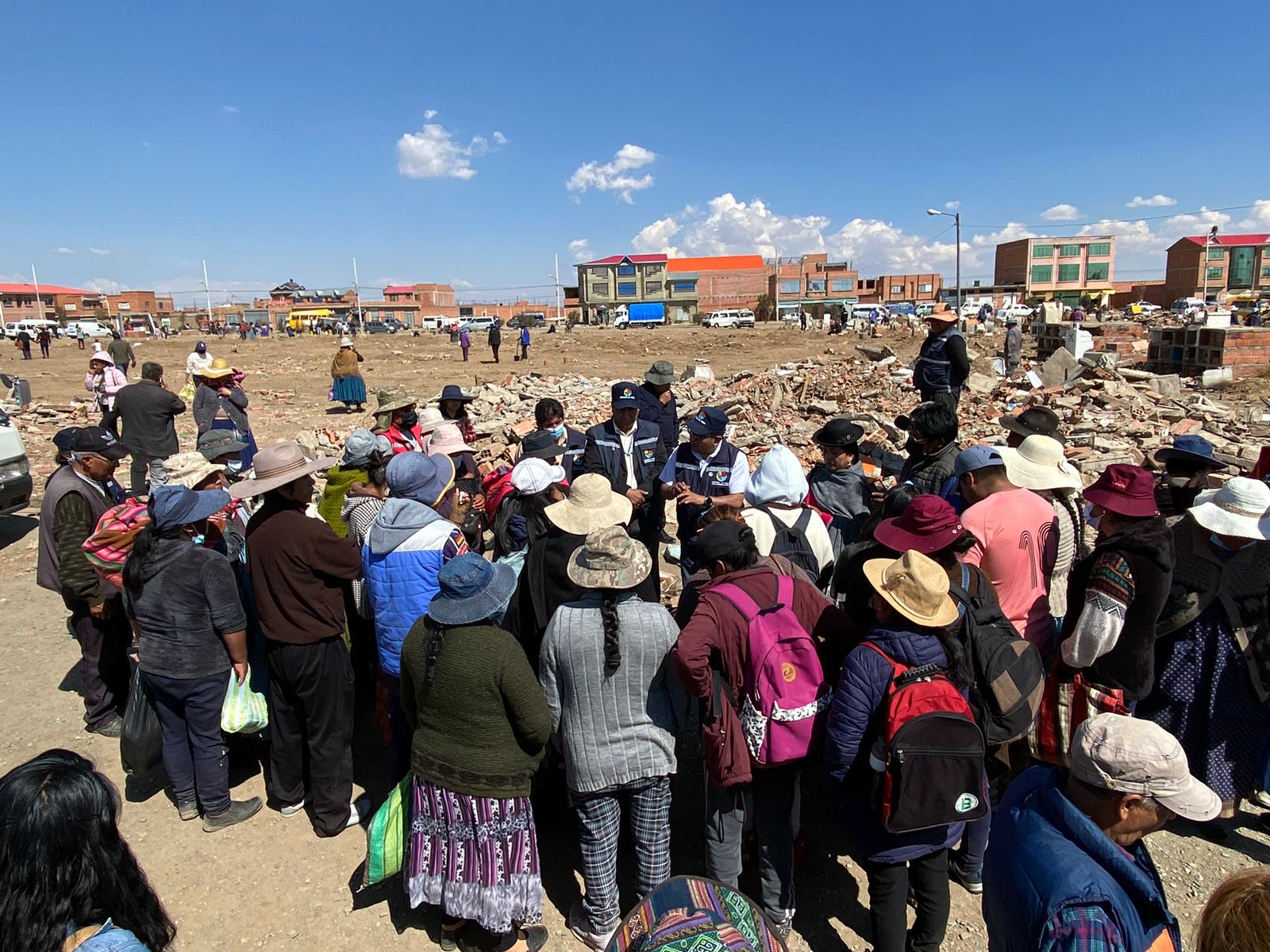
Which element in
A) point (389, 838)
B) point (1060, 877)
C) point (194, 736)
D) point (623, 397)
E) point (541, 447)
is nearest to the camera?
point (1060, 877)

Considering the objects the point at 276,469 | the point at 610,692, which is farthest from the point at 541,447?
the point at 610,692

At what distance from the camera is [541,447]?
4.90 m

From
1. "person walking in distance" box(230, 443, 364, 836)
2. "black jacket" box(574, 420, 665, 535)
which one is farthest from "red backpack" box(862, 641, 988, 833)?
"black jacket" box(574, 420, 665, 535)

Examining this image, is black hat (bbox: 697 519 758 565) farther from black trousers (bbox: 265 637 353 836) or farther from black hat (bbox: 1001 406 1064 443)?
black hat (bbox: 1001 406 1064 443)

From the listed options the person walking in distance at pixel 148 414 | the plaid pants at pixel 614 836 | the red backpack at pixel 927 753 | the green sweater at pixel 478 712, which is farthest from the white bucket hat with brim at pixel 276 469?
the person walking in distance at pixel 148 414

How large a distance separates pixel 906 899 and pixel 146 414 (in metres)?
8.71

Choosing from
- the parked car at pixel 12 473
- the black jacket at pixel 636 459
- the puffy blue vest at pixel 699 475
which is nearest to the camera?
the puffy blue vest at pixel 699 475

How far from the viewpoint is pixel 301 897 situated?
133 inches

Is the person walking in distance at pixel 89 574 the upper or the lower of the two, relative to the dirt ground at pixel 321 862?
upper

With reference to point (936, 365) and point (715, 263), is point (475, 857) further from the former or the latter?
point (715, 263)

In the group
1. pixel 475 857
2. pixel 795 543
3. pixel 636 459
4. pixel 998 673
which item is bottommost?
pixel 475 857

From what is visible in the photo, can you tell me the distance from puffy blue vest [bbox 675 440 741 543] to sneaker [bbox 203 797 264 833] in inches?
117

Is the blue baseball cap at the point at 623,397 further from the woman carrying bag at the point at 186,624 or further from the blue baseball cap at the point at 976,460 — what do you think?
the woman carrying bag at the point at 186,624

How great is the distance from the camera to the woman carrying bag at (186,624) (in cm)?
349
